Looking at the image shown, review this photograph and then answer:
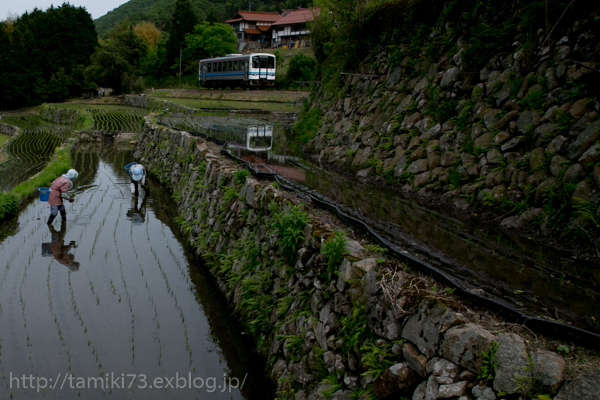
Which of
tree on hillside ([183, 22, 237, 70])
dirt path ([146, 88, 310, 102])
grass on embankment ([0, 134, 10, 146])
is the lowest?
grass on embankment ([0, 134, 10, 146])

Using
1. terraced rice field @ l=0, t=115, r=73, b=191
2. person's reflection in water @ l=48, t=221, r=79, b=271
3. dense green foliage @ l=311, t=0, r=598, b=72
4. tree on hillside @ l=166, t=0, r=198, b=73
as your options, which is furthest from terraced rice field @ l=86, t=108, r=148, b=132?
tree on hillside @ l=166, t=0, r=198, b=73

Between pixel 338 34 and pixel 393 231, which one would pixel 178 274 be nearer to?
pixel 393 231

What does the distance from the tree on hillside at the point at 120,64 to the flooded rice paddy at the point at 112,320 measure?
2075 inches

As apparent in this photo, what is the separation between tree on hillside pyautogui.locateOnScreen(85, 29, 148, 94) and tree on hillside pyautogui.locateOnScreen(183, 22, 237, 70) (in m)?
7.09

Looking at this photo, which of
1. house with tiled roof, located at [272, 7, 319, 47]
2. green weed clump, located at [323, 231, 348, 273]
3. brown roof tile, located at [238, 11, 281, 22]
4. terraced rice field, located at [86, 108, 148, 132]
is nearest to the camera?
green weed clump, located at [323, 231, 348, 273]

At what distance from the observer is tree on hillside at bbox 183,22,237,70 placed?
62.3 meters

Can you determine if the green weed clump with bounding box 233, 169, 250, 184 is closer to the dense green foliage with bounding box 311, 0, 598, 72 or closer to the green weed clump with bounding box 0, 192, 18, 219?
the dense green foliage with bounding box 311, 0, 598, 72

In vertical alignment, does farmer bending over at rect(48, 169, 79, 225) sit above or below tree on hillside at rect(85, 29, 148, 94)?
below

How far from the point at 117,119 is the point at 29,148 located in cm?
1201

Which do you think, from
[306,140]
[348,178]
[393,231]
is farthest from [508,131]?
[306,140]

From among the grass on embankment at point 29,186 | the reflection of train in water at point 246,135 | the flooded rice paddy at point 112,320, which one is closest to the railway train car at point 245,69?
the reflection of train in water at point 246,135

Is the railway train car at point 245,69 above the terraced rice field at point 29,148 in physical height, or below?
above

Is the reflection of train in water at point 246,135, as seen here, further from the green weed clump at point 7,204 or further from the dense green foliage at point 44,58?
the dense green foliage at point 44,58

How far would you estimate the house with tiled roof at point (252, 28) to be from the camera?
249 ft
